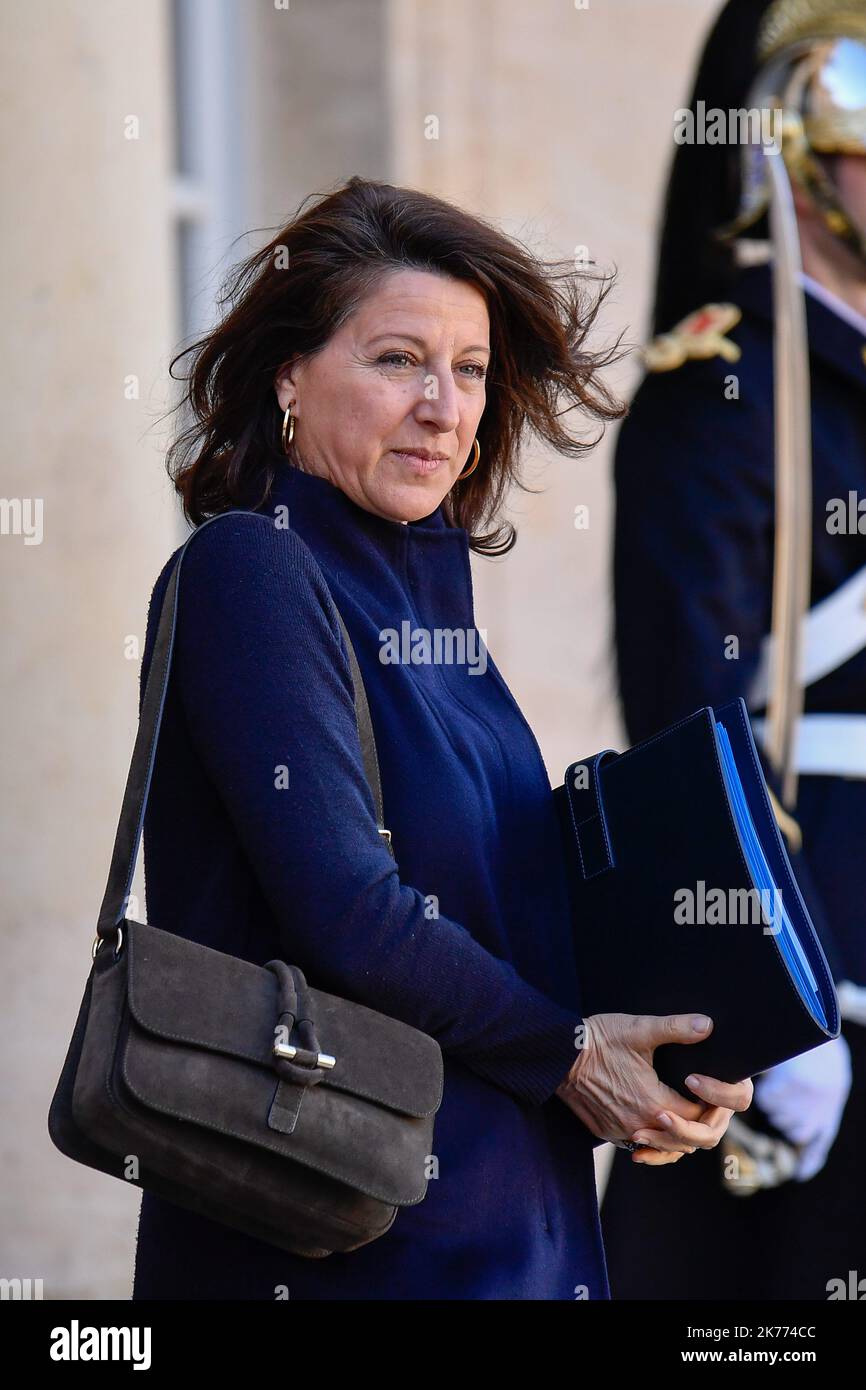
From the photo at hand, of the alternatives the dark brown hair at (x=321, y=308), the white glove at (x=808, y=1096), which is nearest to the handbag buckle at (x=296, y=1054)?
the dark brown hair at (x=321, y=308)

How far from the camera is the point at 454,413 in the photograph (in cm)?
222

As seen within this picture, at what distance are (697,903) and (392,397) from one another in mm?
658

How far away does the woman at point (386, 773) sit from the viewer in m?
1.97

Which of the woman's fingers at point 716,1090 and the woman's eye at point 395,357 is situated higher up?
the woman's eye at point 395,357

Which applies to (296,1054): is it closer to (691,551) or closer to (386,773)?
(386,773)

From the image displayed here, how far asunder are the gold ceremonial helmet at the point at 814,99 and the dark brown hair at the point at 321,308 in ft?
4.63

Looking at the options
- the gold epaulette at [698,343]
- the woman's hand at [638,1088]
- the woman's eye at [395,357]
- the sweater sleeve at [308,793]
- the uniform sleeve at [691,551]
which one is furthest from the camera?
the gold epaulette at [698,343]

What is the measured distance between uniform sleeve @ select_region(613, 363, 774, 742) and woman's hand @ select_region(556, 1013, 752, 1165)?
4.56ft

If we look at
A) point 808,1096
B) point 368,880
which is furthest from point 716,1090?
point 808,1096

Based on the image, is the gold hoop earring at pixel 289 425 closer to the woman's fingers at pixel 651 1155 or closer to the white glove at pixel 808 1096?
the woman's fingers at pixel 651 1155

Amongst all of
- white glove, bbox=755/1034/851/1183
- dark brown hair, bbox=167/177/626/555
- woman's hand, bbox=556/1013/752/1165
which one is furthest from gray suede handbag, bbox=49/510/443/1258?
white glove, bbox=755/1034/851/1183

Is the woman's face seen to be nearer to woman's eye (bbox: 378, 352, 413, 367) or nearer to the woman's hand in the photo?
woman's eye (bbox: 378, 352, 413, 367)
